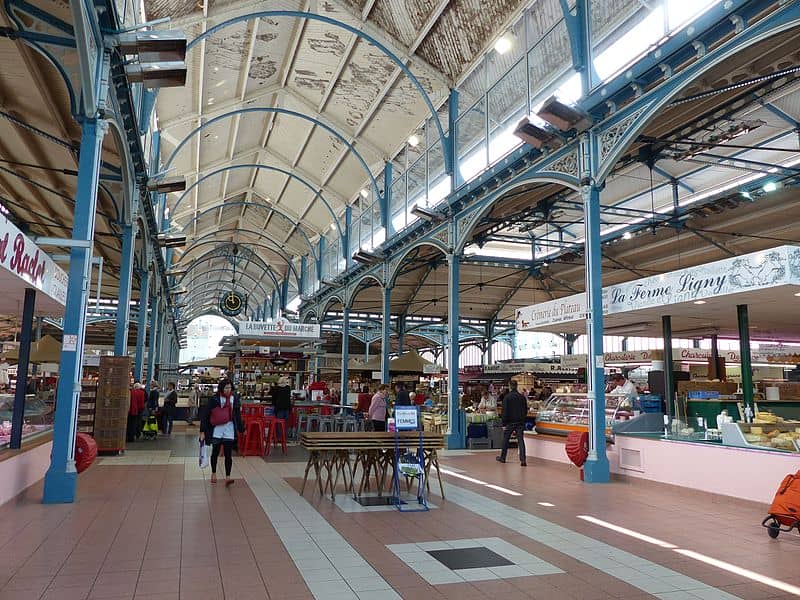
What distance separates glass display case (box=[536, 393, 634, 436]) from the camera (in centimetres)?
1092

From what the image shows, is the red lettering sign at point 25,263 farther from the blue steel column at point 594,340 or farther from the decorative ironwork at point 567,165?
the decorative ironwork at point 567,165

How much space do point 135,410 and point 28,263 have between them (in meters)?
9.10

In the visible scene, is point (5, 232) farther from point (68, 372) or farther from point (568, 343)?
point (568, 343)

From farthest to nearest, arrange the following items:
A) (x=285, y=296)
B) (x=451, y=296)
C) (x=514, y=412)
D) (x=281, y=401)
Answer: (x=285, y=296)
(x=281, y=401)
(x=451, y=296)
(x=514, y=412)

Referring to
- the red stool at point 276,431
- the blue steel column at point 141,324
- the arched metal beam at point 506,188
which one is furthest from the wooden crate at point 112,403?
the arched metal beam at point 506,188

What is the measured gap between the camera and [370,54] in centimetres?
1733

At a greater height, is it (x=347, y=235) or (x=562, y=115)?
(x=347, y=235)

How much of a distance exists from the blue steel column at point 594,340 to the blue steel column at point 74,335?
7.33 meters

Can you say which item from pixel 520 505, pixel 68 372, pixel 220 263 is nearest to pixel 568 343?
pixel 220 263

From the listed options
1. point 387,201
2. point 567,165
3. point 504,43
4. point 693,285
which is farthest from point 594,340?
point 387,201

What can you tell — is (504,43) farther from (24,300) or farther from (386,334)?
(24,300)

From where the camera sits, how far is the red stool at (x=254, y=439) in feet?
42.3

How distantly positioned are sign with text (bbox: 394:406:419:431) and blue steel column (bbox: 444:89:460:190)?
351 inches

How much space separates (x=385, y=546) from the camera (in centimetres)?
560
